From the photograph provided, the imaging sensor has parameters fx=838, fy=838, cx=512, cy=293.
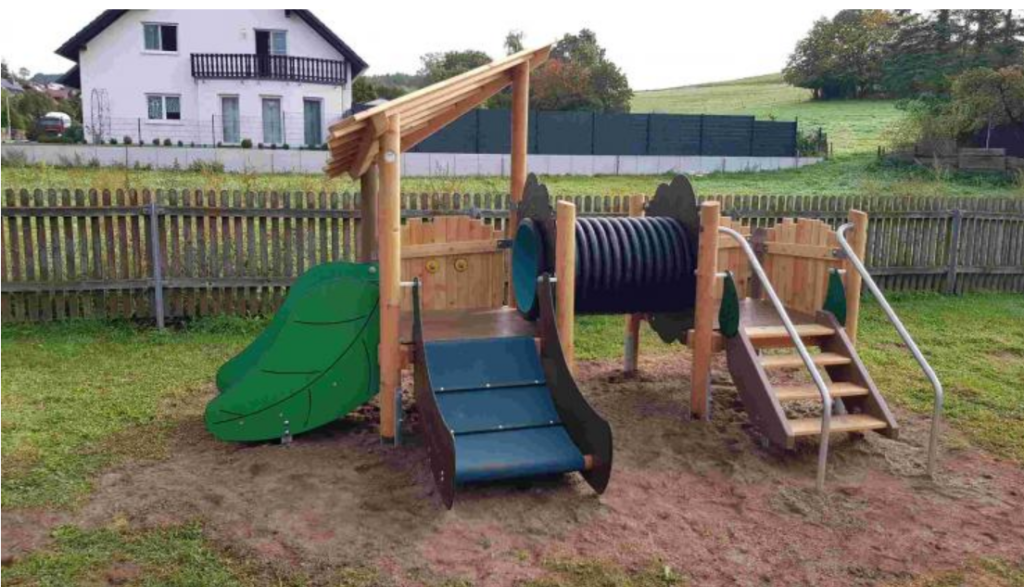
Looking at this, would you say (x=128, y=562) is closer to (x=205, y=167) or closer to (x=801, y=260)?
(x=801, y=260)

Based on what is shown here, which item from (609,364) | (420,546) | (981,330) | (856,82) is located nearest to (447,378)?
(420,546)

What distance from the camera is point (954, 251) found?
1132 centimetres

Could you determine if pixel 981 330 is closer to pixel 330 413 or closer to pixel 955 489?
pixel 955 489

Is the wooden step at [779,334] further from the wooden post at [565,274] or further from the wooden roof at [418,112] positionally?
the wooden roof at [418,112]

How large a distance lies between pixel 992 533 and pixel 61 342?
25.7ft

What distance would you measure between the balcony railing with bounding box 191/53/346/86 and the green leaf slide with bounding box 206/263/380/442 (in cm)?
3337

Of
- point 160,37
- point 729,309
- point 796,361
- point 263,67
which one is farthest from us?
point 263,67

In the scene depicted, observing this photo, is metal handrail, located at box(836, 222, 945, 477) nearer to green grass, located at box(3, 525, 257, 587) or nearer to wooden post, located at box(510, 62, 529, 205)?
wooden post, located at box(510, 62, 529, 205)

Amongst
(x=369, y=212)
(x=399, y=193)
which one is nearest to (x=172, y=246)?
(x=369, y=212)

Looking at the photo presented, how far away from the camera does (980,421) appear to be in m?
6.38

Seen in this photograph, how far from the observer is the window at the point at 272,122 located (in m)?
36.8

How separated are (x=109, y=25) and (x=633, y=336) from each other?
35.9 metres

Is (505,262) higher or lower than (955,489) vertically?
higher

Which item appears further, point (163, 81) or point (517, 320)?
point (163, 81)
